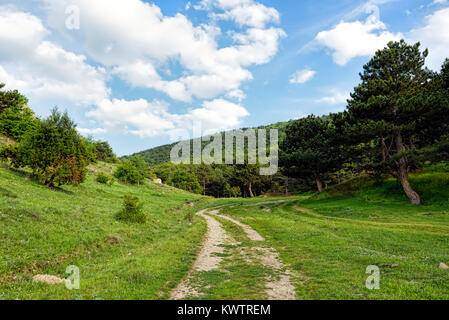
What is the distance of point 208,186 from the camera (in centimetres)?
14012

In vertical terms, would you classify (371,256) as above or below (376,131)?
below

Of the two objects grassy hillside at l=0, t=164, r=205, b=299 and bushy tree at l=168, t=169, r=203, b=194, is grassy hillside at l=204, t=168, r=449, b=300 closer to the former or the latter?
grassy hillside at l=0, t=164, r=205, b=299

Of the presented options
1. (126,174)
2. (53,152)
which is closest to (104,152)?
(126,174)

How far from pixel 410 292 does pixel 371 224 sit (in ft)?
60.2

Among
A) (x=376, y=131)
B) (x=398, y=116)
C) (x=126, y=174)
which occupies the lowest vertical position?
(x=126, y=174)

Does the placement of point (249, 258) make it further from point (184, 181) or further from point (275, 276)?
point (184, 181)

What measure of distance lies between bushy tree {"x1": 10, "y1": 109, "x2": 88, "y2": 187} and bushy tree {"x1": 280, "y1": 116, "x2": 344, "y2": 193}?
3716 cm

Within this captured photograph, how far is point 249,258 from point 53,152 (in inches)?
1041

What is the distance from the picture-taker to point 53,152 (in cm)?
2838

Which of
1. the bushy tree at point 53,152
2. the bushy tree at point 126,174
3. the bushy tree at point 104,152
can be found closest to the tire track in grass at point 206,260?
the bushy tree at point 53,152

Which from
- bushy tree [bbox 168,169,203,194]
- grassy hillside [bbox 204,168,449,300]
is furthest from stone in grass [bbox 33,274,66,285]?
bushy tree [bbox 168,169,203,194]

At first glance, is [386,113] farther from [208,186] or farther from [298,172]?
[208,186]
